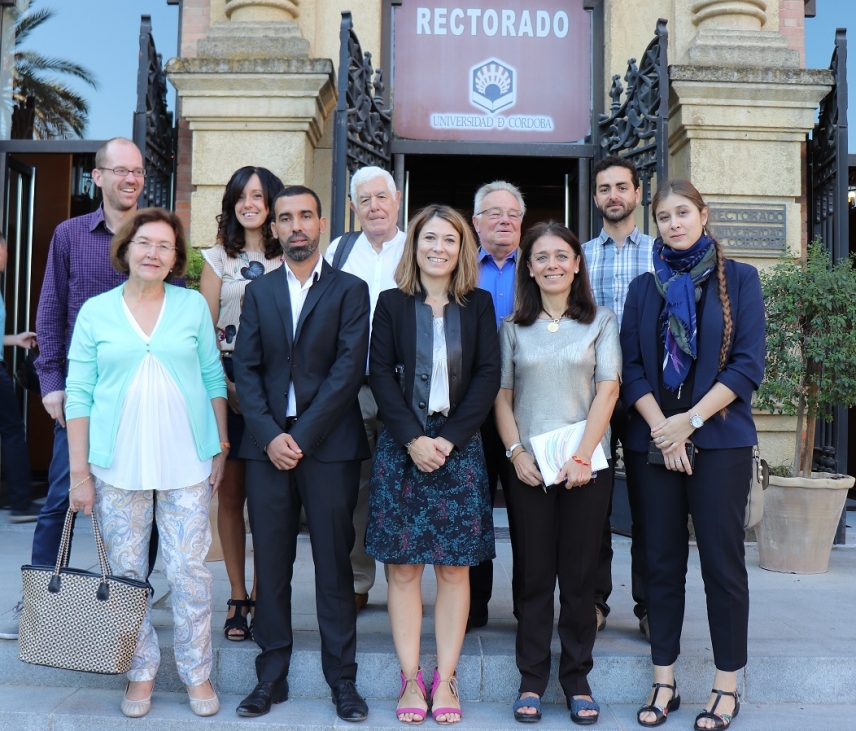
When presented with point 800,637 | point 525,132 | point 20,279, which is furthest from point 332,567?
point 20,279

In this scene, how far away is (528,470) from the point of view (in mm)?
3375

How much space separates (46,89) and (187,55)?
1631 millimetres

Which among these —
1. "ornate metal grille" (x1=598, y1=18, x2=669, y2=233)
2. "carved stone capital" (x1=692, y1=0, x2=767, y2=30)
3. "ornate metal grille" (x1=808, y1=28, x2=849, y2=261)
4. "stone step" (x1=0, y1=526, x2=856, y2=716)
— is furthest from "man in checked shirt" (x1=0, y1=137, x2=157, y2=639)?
"ornate metal grille" (x1=808, y1=28, x2=849, y2=261)

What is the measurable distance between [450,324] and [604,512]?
0.99 metres

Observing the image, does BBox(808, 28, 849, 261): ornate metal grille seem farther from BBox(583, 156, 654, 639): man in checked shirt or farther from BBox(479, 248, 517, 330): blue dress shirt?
BBox(479, 248, 517, 330): blue dress shirt

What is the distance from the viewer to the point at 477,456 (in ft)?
11.4

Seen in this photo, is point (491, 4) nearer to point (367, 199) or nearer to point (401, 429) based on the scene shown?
point (367, 199)

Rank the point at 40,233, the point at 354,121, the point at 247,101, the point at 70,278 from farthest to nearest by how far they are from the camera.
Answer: the point at 40,233 < the point at 247,101 < the point at 354,121 < the point at 70,278

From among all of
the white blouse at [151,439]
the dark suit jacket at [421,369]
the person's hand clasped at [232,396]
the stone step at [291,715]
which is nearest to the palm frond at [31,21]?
the person's hand clasped at [232,396]

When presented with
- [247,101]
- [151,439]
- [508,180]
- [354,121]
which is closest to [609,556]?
[151,439]

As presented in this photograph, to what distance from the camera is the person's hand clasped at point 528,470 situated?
3369 mm

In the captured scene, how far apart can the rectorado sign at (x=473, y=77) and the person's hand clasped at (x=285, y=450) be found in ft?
14.4

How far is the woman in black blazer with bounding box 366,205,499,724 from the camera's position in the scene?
11.0 ft

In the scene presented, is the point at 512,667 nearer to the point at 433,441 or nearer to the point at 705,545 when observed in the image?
the point at 705,545
